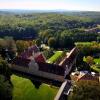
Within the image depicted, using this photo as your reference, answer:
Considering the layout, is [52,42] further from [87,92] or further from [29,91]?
[87,92]

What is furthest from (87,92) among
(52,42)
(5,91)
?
(52,42)

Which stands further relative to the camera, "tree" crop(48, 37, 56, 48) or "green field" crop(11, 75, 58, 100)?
"tree" crop(48, 37, 56, 48)

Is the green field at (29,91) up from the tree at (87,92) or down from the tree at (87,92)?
down

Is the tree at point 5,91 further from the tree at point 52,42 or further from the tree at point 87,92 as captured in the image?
the tree at point 52,42

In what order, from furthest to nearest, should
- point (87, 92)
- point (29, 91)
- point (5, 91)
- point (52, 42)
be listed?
point (52, 42)
point (29, 91)
point (5, 91)
point (87, 92)

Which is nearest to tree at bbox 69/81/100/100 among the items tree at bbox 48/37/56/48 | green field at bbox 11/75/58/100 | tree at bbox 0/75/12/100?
green field at bbox 11/75/58/100

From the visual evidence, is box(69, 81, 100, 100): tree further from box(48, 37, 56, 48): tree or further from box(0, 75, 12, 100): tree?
box(48, 37, 56, 48): tree

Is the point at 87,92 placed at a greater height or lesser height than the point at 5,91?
greater

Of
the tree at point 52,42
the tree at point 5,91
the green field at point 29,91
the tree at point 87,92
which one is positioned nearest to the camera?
the tree at point 87,92

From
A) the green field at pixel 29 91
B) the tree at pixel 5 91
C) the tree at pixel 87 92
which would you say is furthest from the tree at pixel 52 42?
the tree at pixel 87 92

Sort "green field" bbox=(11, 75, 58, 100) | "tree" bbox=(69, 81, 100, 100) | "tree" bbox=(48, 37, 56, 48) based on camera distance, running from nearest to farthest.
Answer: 1. "tree" bbox=(69, 81, 100, 100)
2. "green field" bbox=(11, 75, 58, 100)
3. "tree" bbox=(48, 37, 56, 48)
